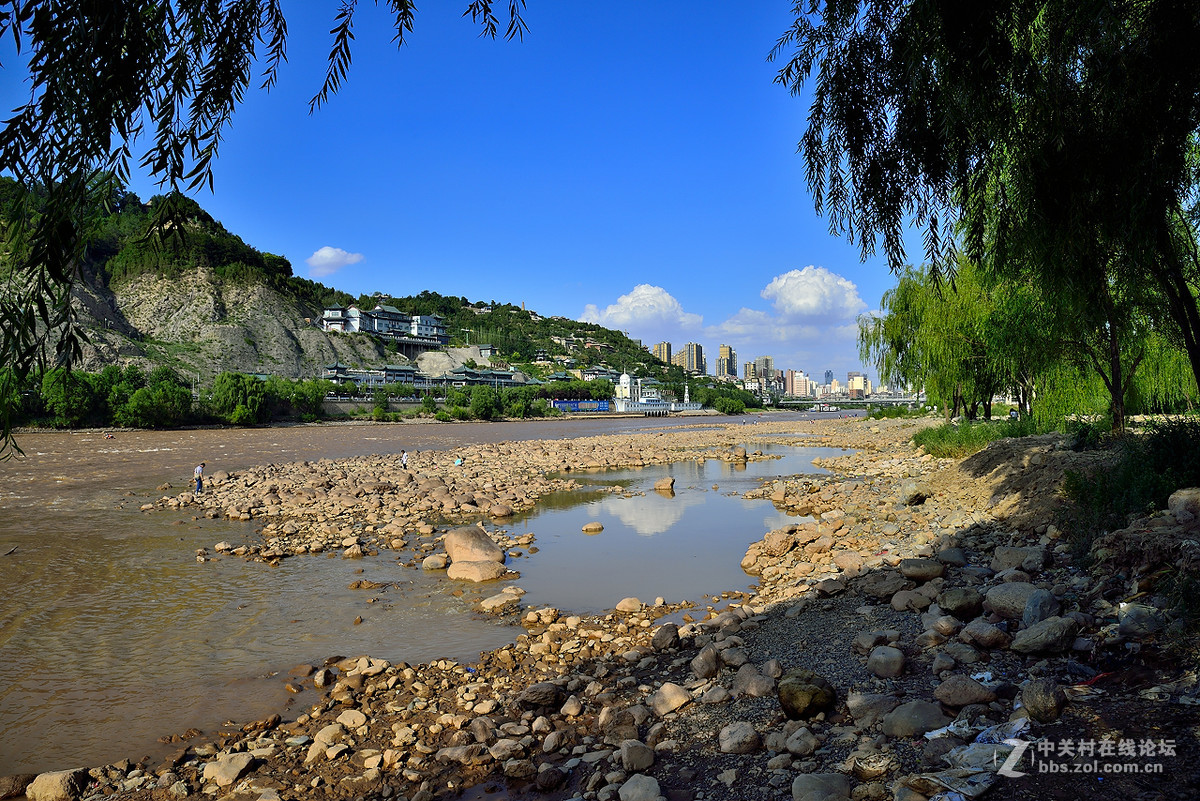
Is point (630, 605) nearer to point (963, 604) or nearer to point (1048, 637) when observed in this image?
point (963, 604)

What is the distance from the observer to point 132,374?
69750mm

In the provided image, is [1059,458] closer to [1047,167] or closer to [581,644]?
[1047,167]

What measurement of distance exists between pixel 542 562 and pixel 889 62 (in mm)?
11264

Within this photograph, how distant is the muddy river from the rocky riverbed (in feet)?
2.10

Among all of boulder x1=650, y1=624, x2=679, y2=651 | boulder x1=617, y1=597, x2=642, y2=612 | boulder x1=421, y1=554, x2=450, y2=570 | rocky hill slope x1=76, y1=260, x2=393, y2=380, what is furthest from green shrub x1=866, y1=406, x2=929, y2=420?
rocky hill slope x1=76, y1=260, x2=393, y2=380

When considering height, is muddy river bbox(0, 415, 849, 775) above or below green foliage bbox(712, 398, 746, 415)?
below

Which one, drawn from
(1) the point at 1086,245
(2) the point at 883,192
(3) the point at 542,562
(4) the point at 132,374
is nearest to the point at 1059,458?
(1) the point at 1086,245

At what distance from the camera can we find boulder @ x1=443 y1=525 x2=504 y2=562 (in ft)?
42.0

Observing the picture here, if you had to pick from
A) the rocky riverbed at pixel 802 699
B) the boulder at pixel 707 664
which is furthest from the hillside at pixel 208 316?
the boulder at pixel 707 664

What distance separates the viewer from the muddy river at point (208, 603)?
23.8 ft

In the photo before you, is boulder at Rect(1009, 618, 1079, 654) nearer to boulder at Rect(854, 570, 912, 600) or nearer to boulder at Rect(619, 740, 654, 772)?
Answer: boulder at Rect(854, 570, 912, 600)

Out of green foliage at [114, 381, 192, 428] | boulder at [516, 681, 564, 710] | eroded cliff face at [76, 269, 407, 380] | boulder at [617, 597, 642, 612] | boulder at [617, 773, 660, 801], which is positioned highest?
eroded cliff face at [76, 269, 407, 380]

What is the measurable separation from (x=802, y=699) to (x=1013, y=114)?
5.23 meters

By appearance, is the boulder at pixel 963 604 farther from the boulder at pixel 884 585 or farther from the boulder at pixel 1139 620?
the boulder at pixel 1139 620
